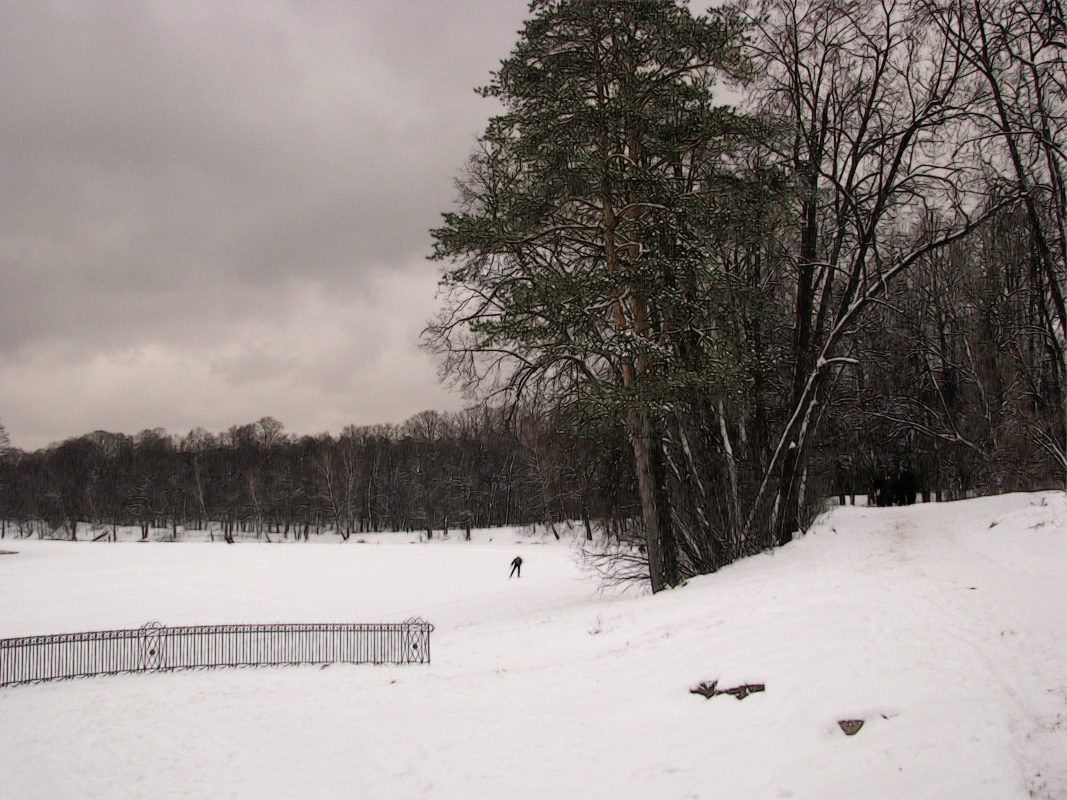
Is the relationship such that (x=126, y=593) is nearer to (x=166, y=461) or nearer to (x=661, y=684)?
(x=661, y=684)

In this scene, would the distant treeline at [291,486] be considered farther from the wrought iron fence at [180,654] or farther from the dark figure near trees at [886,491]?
the wrought iron fence at [180,654]

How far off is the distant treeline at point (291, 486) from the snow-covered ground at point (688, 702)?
46.8 meters

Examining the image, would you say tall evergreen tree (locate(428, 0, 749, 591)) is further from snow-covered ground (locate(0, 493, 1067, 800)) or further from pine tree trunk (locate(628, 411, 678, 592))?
snow-covered ground (locate(0, 493, 1067, 800))

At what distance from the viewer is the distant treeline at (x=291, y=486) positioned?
77.8m

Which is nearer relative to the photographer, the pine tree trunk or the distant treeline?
the pine tree trunk

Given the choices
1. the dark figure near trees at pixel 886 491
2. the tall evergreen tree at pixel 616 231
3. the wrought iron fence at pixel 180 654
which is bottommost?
the wrought iron fence at pixel 180 654

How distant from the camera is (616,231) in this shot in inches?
576

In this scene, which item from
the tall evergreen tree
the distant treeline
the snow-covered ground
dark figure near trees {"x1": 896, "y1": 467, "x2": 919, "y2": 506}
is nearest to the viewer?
the snow-covered ground

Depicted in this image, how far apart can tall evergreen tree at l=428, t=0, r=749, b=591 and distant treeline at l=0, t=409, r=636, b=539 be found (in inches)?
1823

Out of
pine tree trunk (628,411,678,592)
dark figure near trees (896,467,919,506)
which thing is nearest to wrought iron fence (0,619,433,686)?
pine tree trunk (628,411,678,592)

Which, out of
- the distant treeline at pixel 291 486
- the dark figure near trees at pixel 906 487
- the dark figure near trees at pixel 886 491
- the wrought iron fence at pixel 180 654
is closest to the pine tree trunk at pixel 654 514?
the wrought iron fence at pixel 180 654

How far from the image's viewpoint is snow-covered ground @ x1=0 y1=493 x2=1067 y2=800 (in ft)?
21.4

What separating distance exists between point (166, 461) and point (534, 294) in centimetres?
10024

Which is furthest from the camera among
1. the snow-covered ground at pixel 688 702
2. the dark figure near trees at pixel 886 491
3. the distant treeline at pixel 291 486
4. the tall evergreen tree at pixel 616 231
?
the distant treeline at pixel 291 486
